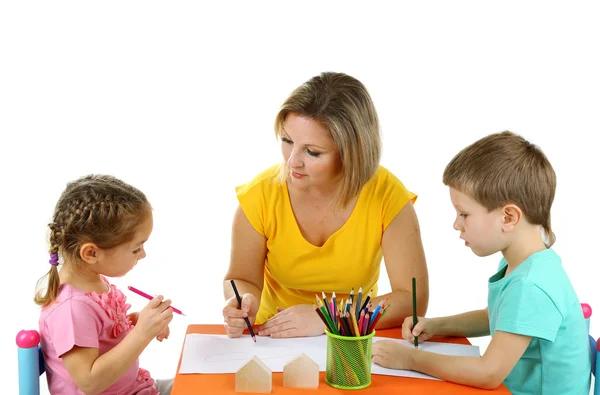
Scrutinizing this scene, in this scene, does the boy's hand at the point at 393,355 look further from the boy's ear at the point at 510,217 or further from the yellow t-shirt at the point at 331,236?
the yellow t-shirt at the point at 331,236

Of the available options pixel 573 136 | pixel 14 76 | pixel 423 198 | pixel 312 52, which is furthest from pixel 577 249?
pixel 14 76

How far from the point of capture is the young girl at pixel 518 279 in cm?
163

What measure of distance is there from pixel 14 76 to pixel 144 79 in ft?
1.76

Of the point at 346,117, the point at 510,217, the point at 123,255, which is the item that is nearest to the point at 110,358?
the point at 123,255

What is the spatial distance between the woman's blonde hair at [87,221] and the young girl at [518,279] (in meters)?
0.63

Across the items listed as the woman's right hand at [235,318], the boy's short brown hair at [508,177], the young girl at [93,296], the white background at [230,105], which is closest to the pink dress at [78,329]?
the young girl at [93,296]

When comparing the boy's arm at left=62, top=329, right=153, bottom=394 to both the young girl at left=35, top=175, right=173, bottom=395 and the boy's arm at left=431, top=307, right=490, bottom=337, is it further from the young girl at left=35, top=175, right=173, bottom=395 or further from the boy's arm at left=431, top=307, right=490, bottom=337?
the boy's arm at left=431, top=307, right=490, bottom=337

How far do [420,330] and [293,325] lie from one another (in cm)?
30

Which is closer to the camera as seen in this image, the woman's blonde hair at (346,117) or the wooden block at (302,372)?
the wooden block at (302,372)

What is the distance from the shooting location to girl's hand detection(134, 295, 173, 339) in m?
1.71

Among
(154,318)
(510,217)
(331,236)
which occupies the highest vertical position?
(510,217)

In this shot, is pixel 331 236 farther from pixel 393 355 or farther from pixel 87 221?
pixel 87 221

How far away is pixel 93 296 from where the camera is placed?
176 cm

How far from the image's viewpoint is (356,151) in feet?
6.59
